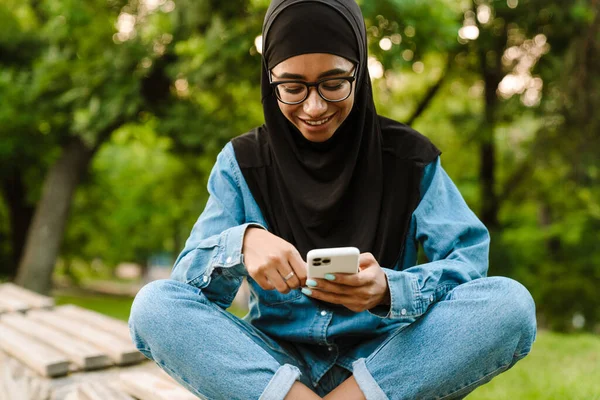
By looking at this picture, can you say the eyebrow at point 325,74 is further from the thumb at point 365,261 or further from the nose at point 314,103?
the thumb at point 365,261

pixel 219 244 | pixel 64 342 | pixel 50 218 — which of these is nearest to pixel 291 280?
pixel 219 244

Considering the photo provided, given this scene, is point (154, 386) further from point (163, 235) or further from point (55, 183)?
point (163, 235)

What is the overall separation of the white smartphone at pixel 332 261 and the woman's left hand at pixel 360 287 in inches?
1.2

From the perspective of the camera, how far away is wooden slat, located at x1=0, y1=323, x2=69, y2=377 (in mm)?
3090

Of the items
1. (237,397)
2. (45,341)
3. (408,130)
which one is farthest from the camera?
(45,341)

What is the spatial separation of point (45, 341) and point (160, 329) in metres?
2.16

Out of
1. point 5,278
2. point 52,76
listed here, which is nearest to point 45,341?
point 52,76

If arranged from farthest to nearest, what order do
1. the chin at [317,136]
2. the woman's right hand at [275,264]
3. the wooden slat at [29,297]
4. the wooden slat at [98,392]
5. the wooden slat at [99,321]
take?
the wooden slat at [29,297], the wooden slat at [99,321], the wooden slat at [98,392], the chin at [317,136], the woman's right hand at [275,264]

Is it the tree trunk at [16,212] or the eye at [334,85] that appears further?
the tree trunk at [16,212]

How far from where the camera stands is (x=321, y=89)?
2.01 meters

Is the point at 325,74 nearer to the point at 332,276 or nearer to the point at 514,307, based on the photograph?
the point at 332,276

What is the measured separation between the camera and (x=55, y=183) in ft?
31.8

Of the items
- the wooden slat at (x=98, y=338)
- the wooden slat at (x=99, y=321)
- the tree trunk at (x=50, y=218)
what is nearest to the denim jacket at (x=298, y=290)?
the wooden slat at (x=98, y=338)

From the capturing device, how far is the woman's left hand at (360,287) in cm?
167
